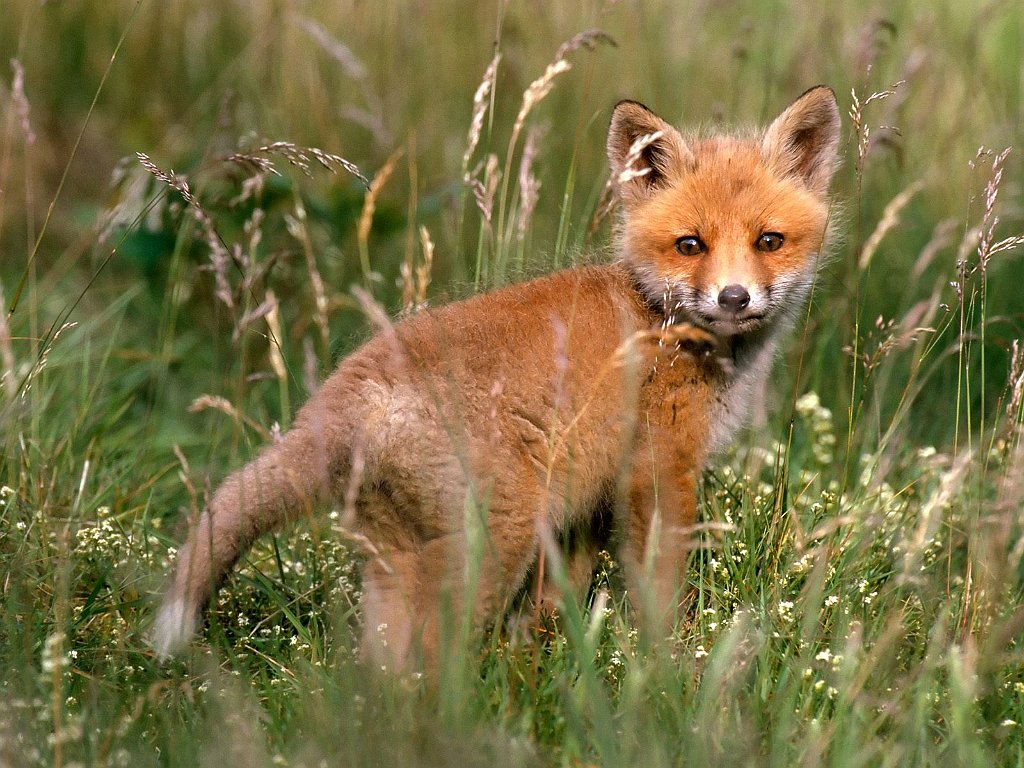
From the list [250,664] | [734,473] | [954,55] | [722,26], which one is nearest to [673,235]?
[734,473]

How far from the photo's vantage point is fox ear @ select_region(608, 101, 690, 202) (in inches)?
163

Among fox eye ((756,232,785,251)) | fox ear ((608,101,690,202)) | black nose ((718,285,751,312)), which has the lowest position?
black nose ((718,285,751,312))

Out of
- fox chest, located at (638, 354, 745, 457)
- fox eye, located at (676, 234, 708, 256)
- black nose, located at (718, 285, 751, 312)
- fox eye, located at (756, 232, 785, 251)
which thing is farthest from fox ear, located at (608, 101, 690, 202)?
fox chest, located at (638, 354, 745, 457)

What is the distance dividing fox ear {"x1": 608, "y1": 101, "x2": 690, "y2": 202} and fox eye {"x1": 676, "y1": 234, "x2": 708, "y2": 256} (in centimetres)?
28

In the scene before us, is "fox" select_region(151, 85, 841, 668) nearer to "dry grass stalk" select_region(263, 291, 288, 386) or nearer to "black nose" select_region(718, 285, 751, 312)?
"black nose" select_region(718, 285, 751, 312)

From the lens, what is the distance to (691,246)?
405 cm

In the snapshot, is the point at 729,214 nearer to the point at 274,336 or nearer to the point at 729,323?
the point at 729,323

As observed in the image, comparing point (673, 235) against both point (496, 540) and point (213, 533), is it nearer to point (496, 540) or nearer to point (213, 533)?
point (496, 540)

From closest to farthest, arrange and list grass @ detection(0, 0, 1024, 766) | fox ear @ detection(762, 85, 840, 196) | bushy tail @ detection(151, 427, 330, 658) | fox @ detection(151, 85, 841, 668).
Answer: grass @ detection(0, 0, 1024, 766) < bushy tail @ detection(151, 427, 330, 658) < fox @ detection(151, 85, 841, 668) < fox ear @ detection(762, 85, 840, 196)

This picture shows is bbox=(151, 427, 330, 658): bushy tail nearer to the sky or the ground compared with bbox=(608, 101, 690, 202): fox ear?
nearer to the ground

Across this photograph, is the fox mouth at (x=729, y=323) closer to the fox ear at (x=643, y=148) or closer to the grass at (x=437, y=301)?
the grass at (x=437, y=301)

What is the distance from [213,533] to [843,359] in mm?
3284

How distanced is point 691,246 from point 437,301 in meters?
0.98

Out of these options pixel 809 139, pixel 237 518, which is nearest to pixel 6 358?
pixel 237 518
